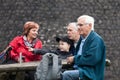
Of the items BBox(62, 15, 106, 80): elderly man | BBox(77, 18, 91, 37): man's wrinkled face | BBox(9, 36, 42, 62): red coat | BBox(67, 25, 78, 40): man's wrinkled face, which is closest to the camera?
BBox(62, 15, 106, 80): elderly man

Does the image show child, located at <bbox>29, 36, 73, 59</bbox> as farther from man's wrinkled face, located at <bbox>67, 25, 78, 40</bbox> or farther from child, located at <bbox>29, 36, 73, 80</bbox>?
child, located at <bbox>29, 36, 73, 80</bbox>

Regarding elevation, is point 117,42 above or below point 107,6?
below

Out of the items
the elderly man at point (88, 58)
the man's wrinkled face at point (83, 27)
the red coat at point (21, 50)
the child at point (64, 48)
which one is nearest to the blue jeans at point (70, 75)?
the elderly man at point (88, 58)

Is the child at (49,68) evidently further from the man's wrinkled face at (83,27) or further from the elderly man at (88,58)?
the man's wrinkled face at (83,27)

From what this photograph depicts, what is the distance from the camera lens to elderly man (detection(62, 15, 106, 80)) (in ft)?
18.7

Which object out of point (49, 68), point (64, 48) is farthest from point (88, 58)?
point (64, 48)

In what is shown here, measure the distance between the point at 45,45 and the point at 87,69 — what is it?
781 cm

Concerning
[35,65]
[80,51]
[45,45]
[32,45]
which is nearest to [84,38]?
[80,51]

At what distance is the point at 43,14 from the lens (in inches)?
537

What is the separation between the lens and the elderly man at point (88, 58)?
570cm

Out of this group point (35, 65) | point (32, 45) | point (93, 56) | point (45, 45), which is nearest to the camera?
point (93, 56)

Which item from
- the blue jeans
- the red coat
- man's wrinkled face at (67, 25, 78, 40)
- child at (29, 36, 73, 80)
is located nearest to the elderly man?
A: the blue jeans

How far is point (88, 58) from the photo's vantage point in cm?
570

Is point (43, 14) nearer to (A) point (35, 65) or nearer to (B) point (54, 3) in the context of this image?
(B) point (54, 3)
